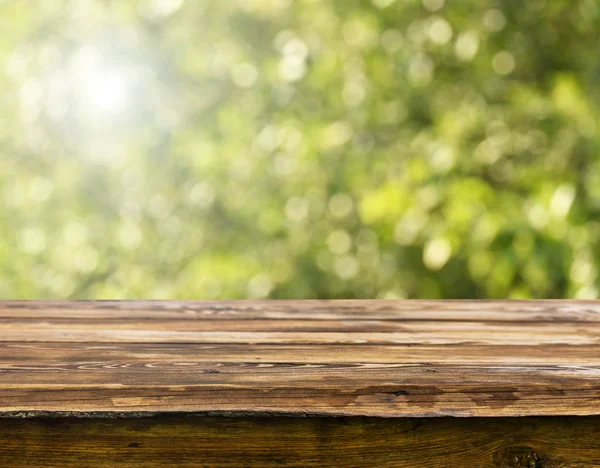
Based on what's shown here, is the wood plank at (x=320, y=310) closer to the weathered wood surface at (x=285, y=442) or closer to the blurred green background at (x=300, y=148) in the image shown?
the weathered wood surface at (x=285, y=442)

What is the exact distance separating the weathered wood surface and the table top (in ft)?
0.12

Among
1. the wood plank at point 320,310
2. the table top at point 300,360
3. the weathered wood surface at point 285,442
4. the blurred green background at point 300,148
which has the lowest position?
the weathered wood surface at point 285,442

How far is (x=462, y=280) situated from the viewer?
3.56 meters

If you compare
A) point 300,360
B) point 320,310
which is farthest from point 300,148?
point 300,360

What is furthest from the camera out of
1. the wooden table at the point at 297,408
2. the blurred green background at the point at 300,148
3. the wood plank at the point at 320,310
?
the blurred green background at the point at 300,148

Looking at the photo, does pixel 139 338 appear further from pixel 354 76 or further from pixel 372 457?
pixel 354 76

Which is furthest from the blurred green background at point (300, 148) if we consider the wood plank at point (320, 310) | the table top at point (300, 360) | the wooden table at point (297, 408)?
the wooden table at point (297, 408)

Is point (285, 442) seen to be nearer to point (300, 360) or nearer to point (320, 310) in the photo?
point (300, 360)

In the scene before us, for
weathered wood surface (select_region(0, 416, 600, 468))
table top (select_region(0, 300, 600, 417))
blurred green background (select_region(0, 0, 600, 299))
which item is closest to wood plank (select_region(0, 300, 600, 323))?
table top (select_region(0, 300, 600, 417))

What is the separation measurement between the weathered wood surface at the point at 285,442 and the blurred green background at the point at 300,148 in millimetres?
1751

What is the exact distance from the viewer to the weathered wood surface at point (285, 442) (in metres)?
0.88

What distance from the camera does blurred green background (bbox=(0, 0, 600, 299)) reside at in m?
2.94

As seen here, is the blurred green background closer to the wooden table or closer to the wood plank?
the wood plank

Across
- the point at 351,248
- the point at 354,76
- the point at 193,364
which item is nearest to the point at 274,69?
the point at 354,76
